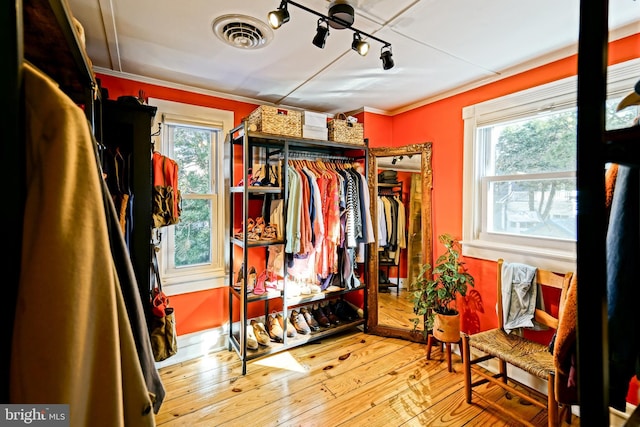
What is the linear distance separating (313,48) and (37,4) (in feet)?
5.07

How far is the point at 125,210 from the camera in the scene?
158 cm

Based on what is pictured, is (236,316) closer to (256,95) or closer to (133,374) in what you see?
(256,95)

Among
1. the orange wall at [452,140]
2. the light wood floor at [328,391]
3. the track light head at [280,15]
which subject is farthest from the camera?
the orange wall at [452,140]

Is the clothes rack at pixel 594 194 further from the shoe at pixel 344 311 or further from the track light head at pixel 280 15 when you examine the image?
the shoe at pixel 344 311

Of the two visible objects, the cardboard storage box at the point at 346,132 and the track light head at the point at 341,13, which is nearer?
the track light head at the point at 341,13

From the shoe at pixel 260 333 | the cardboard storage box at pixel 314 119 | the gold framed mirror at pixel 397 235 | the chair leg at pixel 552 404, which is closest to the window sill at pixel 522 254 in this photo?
the gold framed mirror at pixel 397 235

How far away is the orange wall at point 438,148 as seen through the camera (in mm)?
2355

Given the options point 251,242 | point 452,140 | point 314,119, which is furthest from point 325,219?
point 452,140

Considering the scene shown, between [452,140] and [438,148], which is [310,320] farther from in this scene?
[452,140]

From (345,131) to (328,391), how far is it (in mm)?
2289

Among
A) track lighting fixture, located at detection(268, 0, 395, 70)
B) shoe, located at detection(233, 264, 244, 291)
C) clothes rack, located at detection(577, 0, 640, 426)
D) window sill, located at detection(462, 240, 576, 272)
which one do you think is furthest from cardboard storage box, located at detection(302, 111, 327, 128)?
clothes rack, located at detection(577, 0, 640, 426)

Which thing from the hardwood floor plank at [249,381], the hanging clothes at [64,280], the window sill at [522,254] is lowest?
the hardwood floor plank at [249,381]

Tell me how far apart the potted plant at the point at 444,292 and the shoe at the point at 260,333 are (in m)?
1.39

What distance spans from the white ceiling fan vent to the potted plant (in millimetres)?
2161
